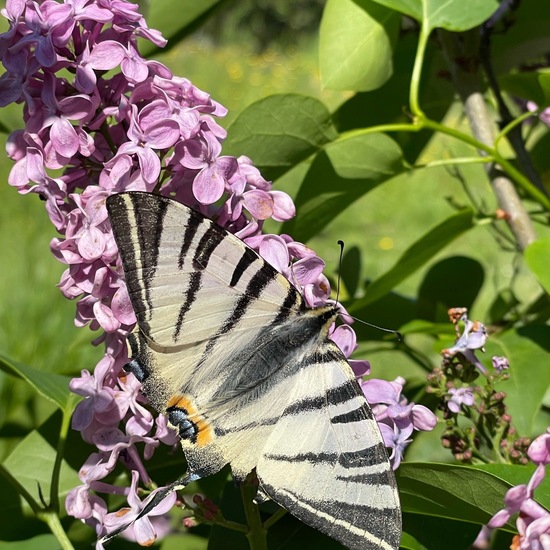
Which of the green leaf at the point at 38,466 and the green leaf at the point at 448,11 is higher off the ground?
the green leaf at the point at 448,11

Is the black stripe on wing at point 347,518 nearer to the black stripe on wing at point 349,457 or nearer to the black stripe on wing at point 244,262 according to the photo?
the black stripe on wing at point 349,457

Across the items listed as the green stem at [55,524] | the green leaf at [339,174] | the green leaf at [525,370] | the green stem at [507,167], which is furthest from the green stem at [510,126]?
the green stem at [55,524]

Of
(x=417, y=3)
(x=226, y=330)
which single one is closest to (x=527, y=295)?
(x=417, y=3)

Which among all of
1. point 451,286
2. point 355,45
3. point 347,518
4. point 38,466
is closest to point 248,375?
point 347,518

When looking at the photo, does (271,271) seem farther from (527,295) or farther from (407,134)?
(527,295)

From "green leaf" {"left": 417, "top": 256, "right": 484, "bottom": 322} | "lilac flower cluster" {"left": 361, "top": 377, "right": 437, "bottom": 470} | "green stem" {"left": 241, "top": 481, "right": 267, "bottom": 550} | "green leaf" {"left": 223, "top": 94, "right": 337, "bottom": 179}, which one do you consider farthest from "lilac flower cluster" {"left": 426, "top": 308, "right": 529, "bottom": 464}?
"green leaf" {"left": 417, "top": 256, "right": 484, "bottom": 322}
